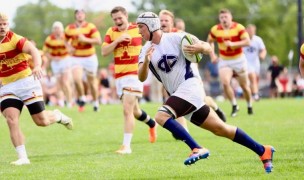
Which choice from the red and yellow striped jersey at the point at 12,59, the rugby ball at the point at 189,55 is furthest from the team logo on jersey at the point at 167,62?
the red and yellow striped jersey at the point at 12,59

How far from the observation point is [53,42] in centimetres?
2159

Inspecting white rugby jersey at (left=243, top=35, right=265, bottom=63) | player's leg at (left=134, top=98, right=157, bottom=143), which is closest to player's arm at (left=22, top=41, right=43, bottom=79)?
player's leg at (left=134, top=98, right=157, bottom=143)

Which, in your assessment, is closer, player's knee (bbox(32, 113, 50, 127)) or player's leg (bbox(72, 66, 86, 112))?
player's knee (bbox(32, 113, 50, 127))

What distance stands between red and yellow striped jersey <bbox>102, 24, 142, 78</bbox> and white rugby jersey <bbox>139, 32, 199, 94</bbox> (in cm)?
288

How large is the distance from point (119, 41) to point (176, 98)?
2870 millimetres

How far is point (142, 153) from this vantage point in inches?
467

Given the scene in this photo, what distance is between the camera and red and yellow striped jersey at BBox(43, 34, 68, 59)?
21.6m

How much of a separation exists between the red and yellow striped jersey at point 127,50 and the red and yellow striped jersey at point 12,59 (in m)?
1.70

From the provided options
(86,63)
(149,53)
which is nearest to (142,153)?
(149,53)

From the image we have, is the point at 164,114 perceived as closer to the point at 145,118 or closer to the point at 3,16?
the point at 3,16

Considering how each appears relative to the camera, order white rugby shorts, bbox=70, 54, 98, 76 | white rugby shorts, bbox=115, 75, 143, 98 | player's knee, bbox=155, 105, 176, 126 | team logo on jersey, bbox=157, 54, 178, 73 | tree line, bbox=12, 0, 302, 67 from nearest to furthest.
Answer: player's knee, bbox=155, 105, 176, 126
team logo on jersey, bbox=157, 54, 178, 73
white rugby shorts, bbox=115, 75, 143, 98
white rugby shorts, bbox=70, 54, 98, 76
tree line, bbox=12, 0, 302, 67

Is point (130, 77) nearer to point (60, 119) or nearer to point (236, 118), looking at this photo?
point (60, 119)

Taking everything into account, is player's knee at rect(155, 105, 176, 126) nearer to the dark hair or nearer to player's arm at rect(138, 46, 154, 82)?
player's arm at rect(138, 46, 154, 82)

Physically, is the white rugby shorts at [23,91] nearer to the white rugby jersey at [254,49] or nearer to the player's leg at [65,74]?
the player's leg at [65,74]
